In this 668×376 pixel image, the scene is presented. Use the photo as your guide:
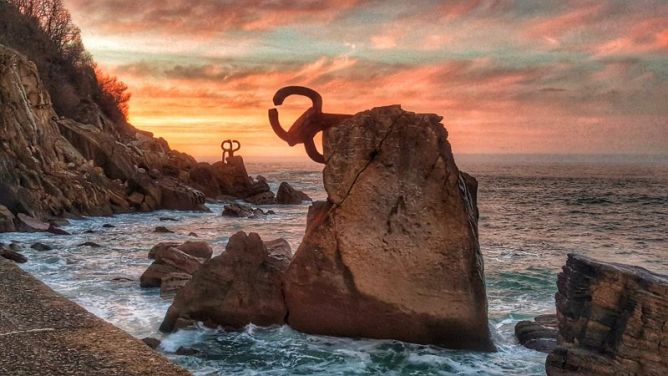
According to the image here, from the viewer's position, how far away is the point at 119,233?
71.7 ft

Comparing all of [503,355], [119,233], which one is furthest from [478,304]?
[119,233]

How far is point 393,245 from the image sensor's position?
29.4ft

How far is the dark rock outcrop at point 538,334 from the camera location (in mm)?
9266

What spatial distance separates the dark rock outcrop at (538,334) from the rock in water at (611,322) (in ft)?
6.82

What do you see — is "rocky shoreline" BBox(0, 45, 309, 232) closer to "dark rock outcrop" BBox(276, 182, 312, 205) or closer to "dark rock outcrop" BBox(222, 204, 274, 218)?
"dark rock outcrop" BBox(222, 204, 274, 218)

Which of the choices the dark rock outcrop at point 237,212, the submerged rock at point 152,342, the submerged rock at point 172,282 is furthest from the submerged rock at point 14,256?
the dark rock outcrop at point 237,212

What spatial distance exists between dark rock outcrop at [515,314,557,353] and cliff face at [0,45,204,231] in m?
16.5

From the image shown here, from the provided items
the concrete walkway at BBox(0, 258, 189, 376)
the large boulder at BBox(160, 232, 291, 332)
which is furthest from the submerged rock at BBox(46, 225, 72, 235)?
the concrete walkway at BBox(0, 258, 189, 376)

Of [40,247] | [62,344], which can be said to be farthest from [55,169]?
[62,344]

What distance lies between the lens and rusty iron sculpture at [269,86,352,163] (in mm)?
8938

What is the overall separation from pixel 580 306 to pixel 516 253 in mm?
14335

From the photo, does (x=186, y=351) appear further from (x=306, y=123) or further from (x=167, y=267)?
(x=167, y=267)

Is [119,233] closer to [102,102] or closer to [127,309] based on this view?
[127,309]

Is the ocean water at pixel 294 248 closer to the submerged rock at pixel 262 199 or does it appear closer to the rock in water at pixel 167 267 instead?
the rock in water at pixel 167 267
